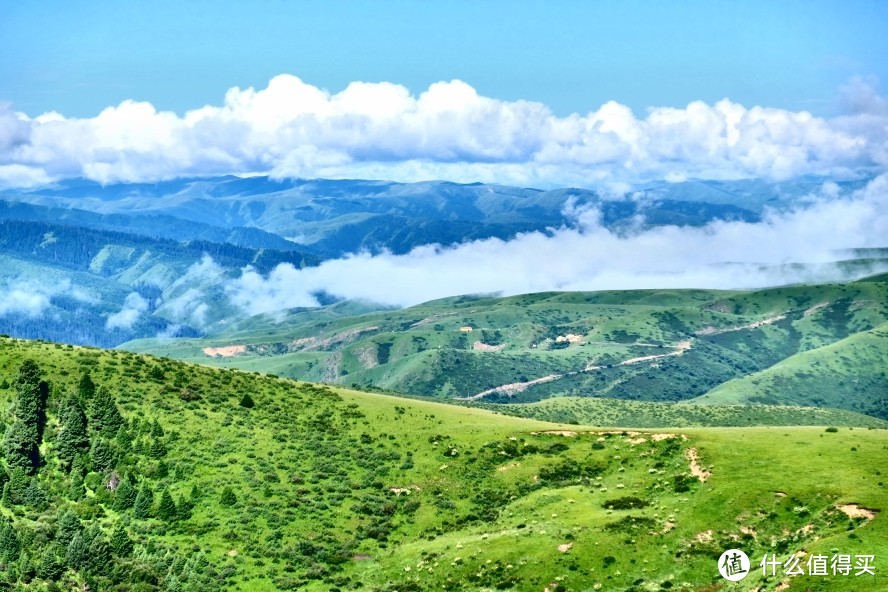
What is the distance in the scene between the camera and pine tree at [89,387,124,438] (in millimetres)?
121312

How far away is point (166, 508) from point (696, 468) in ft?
235

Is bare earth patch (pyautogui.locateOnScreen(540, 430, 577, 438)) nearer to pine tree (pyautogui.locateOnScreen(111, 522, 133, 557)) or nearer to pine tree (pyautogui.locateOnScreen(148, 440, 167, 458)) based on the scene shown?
pine tree (pyautogui.locateOnScreen(148, 440, 167, 458))

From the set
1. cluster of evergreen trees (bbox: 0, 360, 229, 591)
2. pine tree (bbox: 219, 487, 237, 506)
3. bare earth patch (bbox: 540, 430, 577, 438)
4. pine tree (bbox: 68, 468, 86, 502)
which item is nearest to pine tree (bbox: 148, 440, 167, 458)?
cluster of evergreen trees (bbox: 0, 360, 229, 591)

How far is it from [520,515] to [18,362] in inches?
3397

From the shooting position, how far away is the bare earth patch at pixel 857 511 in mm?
88688

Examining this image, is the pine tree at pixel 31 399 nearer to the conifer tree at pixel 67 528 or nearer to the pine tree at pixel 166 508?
the conifer tree at pixel 67 528

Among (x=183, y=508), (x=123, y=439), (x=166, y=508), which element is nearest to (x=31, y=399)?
(x=123, y=439)

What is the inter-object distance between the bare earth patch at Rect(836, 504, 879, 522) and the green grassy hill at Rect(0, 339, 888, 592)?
23cm

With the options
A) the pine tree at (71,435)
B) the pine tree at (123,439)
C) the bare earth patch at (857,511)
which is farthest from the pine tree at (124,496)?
the bare earth patch at (857,511)

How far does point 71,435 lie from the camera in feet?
385

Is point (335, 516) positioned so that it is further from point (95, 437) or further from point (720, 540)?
point (720, 540)

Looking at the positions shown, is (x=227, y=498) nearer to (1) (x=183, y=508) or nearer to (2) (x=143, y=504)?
(1) (x=183, y=508)

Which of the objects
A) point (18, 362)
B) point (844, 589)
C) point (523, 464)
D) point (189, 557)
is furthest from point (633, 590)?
point (18, 362)

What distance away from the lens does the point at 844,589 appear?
2815 inches
